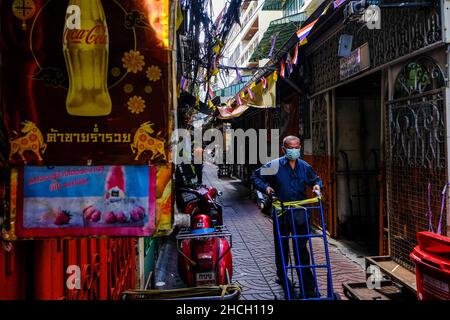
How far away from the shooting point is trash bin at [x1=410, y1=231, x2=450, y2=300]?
3.08 meters

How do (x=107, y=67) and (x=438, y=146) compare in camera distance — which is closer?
(x=107, y=67)

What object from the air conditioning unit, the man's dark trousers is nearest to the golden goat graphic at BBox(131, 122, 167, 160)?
the man's dark trousers

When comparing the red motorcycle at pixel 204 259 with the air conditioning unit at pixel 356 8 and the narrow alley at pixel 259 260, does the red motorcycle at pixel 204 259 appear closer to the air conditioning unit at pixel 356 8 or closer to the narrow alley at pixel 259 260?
the narrow alley at pixel 259 260

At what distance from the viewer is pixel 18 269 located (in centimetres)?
202

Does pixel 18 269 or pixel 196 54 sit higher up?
pixel 196 54

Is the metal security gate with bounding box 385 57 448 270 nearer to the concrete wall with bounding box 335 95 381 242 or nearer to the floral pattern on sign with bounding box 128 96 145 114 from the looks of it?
the concrete wall with bounding box 335 95 381 242

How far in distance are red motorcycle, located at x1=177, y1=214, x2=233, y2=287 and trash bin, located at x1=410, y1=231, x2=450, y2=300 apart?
2200 millimetres

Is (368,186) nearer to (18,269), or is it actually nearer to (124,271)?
(124,271)

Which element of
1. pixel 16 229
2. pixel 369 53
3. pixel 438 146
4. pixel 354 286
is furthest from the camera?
pixel 369 53

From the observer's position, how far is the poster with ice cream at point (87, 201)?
1.81 m

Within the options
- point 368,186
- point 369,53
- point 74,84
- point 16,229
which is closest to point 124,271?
point 16,229

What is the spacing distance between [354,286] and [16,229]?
14.8ft

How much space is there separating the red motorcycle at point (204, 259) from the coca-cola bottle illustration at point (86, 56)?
3.11 m
